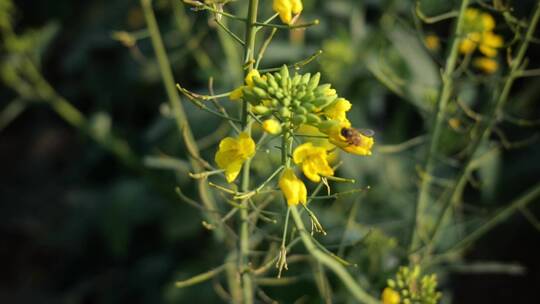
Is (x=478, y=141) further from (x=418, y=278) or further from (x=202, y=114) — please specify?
(x=202, y=114)

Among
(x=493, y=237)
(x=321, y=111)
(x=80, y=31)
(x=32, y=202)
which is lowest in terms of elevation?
(x=321, y=111)

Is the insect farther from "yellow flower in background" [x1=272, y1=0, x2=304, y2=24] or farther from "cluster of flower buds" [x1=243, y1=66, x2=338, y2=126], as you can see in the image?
"yellow flower in background" [x1=272, y1=0, x2=304, y2=24]

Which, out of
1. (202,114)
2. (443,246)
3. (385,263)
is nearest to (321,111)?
(385,263)

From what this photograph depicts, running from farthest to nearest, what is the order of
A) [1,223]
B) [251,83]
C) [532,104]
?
[1,223] → [532,104] → [251,83]

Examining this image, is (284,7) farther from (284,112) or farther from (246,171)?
(246,171)

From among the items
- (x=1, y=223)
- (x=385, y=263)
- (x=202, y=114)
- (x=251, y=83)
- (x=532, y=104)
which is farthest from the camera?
(x=1, y=223)

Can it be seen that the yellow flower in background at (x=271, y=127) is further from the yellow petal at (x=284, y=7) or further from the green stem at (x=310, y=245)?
the yellow petal at (x=284, y=7)

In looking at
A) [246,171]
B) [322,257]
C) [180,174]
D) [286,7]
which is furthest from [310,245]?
[180,174]
